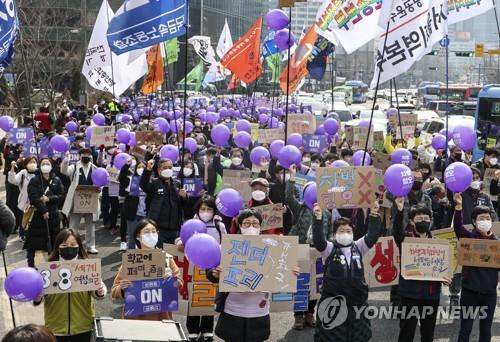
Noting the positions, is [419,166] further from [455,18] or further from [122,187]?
[455,18]

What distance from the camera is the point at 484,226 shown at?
7035 mm

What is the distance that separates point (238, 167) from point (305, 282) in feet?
14.2

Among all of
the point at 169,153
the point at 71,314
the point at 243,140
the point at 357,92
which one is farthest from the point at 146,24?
the point at 357,92

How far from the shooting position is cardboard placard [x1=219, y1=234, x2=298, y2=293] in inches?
233

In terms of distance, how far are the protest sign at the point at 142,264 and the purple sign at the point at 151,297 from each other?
5cm

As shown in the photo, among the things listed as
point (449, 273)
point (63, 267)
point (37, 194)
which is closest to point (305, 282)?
point (449, 273)

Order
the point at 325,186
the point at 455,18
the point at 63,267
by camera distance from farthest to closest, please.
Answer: the point at 455,18, the point at 325,186, the point at 63,267

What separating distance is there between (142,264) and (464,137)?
799 centimetres

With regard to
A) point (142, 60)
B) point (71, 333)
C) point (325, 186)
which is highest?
point (142, 60)

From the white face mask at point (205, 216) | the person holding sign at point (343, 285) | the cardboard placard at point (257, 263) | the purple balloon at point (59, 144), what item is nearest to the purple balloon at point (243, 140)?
the purple balloon at point (59, 144)

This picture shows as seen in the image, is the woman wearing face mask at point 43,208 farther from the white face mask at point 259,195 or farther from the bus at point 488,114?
the bus at point 488,114

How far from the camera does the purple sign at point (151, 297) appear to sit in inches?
232

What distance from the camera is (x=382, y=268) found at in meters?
7.33

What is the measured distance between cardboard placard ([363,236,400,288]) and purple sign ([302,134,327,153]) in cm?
649
